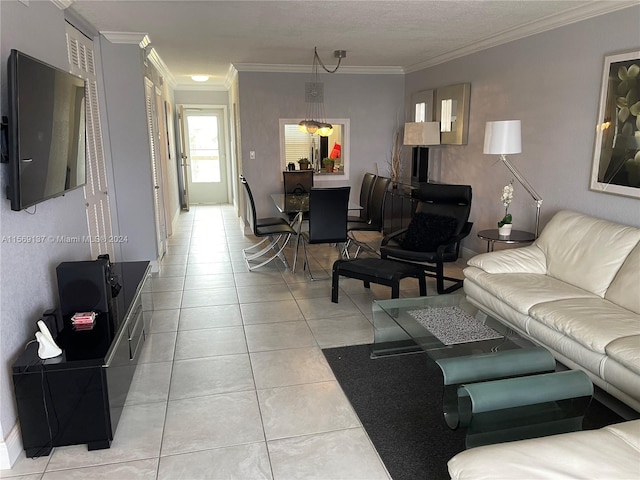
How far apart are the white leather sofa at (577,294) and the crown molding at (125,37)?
12.0ft

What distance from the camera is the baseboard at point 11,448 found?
2.10 metres

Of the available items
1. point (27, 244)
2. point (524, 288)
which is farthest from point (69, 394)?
point (524, 288)

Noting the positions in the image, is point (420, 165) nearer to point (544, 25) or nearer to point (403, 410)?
point (544, 25)

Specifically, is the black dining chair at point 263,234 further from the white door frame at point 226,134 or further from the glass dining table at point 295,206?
the white door frame at point 226,134

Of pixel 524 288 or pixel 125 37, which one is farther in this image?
pixel 125 37

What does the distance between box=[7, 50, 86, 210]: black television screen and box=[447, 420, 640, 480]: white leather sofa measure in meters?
2.15

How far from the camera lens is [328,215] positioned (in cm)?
479

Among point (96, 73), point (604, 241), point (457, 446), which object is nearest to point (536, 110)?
point (604, 241)

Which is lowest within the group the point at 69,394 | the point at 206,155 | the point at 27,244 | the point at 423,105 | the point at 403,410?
the point at 403,410

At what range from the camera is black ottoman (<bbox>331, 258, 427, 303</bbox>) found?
3.79 m

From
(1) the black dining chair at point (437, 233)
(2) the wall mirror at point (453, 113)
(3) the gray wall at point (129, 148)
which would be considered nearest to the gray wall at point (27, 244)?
(3) the gray wall at point (129, 148)

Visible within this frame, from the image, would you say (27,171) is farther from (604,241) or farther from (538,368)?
(604,241)

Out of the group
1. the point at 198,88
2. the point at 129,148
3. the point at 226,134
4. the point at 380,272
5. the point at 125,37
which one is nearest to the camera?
the point at 380,272

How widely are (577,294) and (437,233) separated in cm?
164
